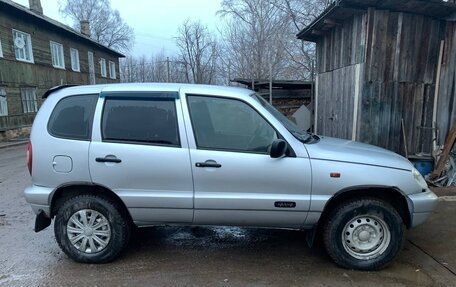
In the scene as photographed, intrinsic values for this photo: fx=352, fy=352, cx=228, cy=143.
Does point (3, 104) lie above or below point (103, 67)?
below

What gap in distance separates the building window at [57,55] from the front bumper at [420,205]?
952 inches

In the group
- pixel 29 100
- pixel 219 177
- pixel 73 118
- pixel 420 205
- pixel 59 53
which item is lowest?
pixel 420 205

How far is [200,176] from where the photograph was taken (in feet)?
11.8

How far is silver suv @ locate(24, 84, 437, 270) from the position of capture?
355 cm

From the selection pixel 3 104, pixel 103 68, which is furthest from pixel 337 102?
pixel 103 68

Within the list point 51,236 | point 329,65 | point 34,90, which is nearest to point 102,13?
point 34,90

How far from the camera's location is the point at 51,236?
4.62 metres

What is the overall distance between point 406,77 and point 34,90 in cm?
2033

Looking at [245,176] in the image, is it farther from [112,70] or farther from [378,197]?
[112,70]

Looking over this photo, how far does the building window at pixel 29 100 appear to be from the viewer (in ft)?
65.1

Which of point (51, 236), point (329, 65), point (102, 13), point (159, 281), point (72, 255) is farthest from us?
point (102, 13)

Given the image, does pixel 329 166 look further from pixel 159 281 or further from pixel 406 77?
pixel 406 77

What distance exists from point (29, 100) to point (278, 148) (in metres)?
21.1

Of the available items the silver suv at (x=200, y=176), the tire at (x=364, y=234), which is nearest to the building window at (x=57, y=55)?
the silver suv at (x=200, y=176)
